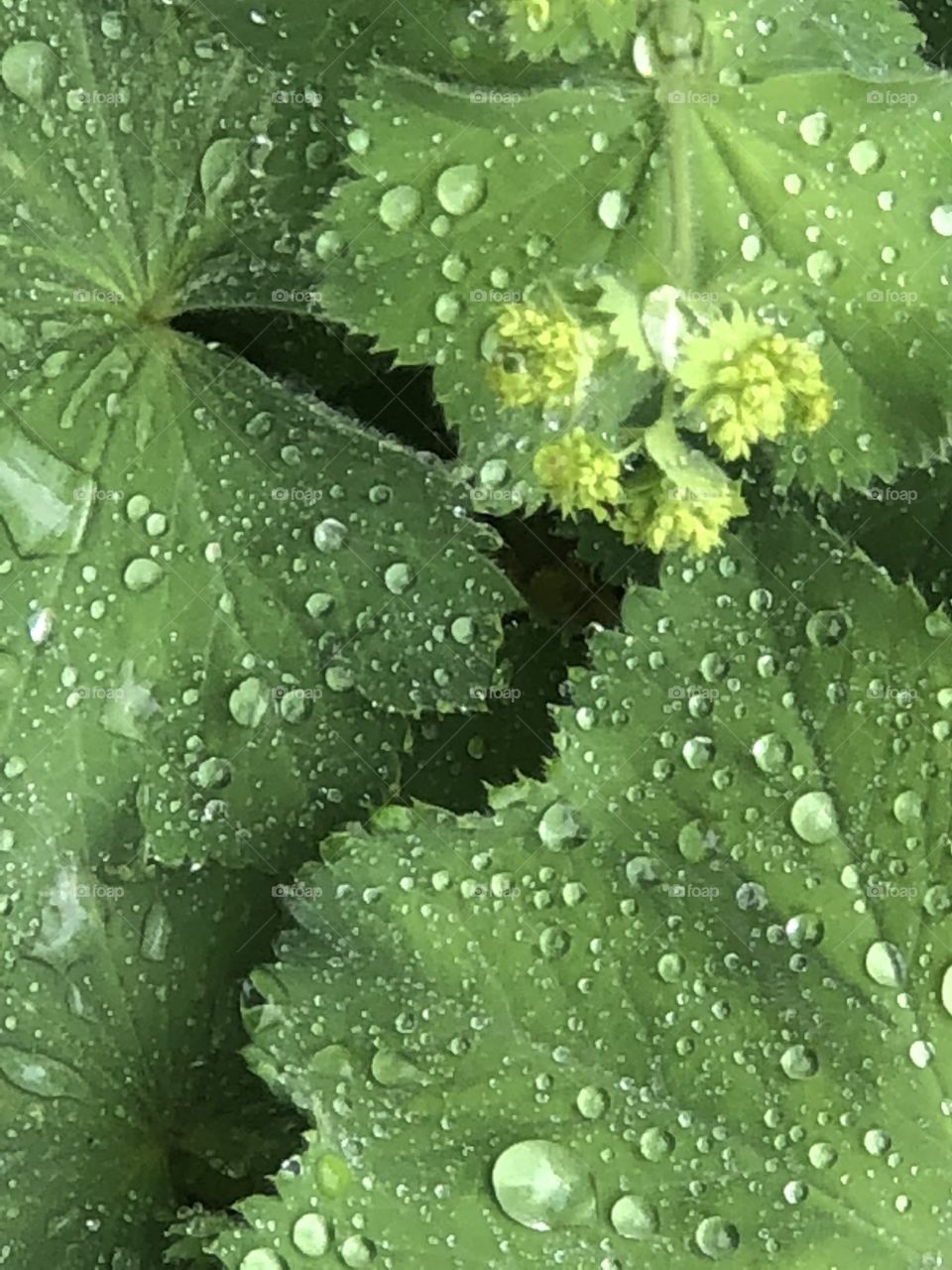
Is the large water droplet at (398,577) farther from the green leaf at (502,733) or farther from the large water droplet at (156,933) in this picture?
the large water droplet at (156,933)

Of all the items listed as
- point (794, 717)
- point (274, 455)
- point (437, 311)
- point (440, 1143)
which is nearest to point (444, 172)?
point (437, 311)

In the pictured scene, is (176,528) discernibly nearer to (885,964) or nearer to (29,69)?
(29,69)

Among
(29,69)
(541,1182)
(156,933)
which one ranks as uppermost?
(29,69)

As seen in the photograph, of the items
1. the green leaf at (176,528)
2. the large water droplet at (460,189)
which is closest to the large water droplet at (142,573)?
the green leaf at (176,528)

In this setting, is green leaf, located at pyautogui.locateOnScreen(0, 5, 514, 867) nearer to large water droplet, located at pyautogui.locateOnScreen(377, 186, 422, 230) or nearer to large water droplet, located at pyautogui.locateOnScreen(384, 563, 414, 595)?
large water droplet, located at pyautogui.locateOnScreen(384, 563, 414, 595)

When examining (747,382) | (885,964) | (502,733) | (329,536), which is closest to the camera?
(747,382)

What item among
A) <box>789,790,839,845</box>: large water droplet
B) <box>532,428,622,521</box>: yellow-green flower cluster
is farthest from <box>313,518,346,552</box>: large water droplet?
<box>789,790,839,845</box>: large water droplet

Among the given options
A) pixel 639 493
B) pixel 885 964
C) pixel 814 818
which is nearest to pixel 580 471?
pixel 639 493

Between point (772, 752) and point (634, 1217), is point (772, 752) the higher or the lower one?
the higher one
